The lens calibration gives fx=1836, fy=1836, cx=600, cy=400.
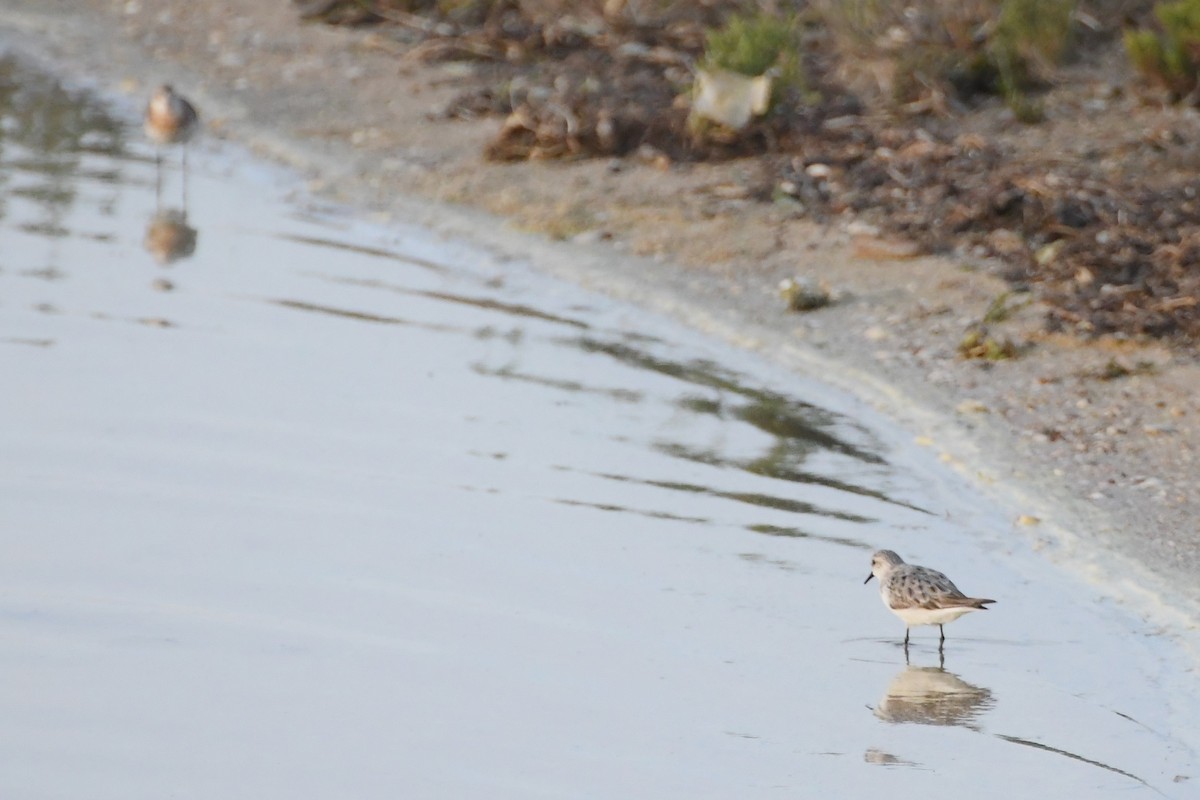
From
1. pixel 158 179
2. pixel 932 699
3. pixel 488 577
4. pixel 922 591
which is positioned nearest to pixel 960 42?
pixel 158 179

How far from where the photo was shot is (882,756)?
5.23 meters

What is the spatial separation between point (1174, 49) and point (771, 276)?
3.87 meters

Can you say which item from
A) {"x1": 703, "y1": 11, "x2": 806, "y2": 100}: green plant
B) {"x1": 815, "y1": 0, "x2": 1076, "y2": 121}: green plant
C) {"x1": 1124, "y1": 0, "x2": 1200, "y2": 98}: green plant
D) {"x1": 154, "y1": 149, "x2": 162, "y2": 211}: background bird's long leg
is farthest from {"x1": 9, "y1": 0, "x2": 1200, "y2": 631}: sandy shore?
{"x1": 1124, "y1": 0, "x2": 1200, "y2": 98}: green plant

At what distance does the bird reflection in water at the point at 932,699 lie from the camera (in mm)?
5555

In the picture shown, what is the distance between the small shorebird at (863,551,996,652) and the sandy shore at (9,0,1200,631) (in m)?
0.88

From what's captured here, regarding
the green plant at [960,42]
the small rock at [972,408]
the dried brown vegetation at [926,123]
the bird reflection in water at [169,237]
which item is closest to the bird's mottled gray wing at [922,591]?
the small rock at [972,408]

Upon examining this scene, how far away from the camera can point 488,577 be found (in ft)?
20.9

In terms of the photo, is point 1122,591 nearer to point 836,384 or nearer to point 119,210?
point 836,384

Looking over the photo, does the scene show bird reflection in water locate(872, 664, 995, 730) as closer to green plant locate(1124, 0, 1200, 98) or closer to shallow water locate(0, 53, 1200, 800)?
shallow water locate(0, 53, 1200, 800)

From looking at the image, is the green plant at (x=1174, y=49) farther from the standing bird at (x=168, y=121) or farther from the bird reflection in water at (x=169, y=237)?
the standing bird at (x=168, y=121)

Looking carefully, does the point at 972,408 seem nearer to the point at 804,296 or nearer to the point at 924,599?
the point at 804,296

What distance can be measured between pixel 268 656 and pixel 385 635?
384 millimetres

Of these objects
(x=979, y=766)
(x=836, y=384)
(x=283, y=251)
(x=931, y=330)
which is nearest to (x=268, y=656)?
(x=979, y=766)

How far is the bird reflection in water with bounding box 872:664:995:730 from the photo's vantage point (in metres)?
5.55
